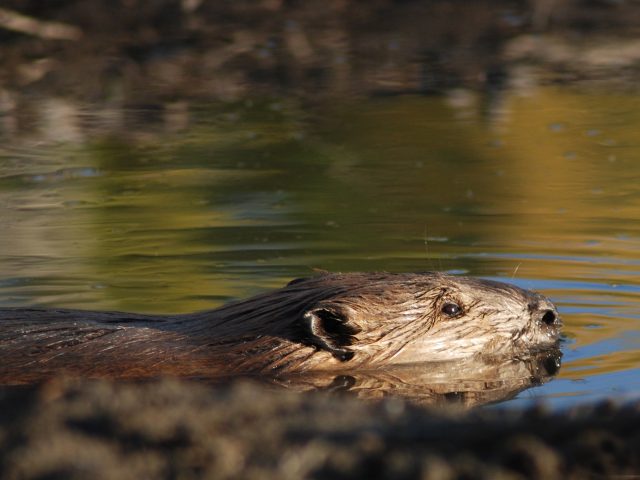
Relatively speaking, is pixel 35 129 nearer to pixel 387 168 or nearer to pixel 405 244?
pixel 387 168

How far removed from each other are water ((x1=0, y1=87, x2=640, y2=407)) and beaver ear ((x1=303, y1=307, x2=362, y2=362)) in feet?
2.25

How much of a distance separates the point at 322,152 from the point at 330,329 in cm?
513

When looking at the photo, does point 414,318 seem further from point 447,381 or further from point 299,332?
point 299,332

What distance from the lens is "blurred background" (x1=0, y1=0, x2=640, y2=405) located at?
6547 millimetres

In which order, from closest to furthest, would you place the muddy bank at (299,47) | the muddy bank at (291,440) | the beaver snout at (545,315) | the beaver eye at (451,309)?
the muddy bank at (291,440) < the beaver eye at (451,309) < the beaver snout at (545,315) < the muddy bank at (299,47)

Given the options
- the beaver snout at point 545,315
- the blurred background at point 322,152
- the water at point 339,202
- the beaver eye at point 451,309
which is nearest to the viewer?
the beaver eye at point 451,309

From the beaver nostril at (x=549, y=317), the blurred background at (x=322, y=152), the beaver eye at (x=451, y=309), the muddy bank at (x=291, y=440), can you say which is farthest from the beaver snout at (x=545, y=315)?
the muddy bank at (x=291, y=440)

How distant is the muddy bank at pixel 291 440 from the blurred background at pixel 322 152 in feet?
7.37

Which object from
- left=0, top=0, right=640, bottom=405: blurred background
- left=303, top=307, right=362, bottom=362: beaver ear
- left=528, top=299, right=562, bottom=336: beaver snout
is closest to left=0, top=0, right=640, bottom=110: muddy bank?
left=0, top=0, right=640, bottom=405: blurred background

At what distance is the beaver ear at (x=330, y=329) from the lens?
192 inches

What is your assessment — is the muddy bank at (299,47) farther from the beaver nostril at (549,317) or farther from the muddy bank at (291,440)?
the muddy bank at (291,440)

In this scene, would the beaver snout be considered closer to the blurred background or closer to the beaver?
the beaver

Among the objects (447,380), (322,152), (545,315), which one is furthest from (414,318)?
(322,152)

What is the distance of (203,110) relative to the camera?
38.8ft
